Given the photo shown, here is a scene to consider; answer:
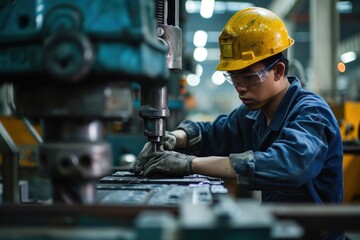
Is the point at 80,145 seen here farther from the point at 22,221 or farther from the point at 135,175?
the point at 135,175

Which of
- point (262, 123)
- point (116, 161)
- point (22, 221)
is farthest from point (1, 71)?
point (116, 161)

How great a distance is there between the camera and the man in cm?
161

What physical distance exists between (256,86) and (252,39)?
8.6 inches

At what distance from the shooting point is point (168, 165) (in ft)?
5.92

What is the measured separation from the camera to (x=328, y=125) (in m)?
1.76

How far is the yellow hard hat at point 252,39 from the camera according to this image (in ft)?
6.66

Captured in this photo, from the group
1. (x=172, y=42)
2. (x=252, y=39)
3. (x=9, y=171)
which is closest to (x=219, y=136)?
(x=252, y=39)

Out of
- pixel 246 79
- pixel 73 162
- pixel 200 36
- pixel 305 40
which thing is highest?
pixel 305 40

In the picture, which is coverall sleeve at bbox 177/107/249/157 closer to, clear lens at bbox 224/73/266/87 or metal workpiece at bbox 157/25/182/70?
clear lens at bbox 224/73/266/87

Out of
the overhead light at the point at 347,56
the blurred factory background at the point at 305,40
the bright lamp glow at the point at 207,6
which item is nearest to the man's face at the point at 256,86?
the blurred factory background at the point at 305,40

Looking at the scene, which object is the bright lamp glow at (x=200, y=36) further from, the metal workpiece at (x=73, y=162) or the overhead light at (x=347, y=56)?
the metal workpiece at (x=73, y=162)

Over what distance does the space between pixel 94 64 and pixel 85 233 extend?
0.38 metres

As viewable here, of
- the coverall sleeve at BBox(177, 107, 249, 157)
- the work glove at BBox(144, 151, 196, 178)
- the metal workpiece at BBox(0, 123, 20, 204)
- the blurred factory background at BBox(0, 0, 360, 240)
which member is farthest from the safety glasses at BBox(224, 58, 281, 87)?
the metal workpiece at BBox(0, 123, 20, 204)

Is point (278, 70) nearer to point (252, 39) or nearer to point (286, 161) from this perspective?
point (252, 39)
